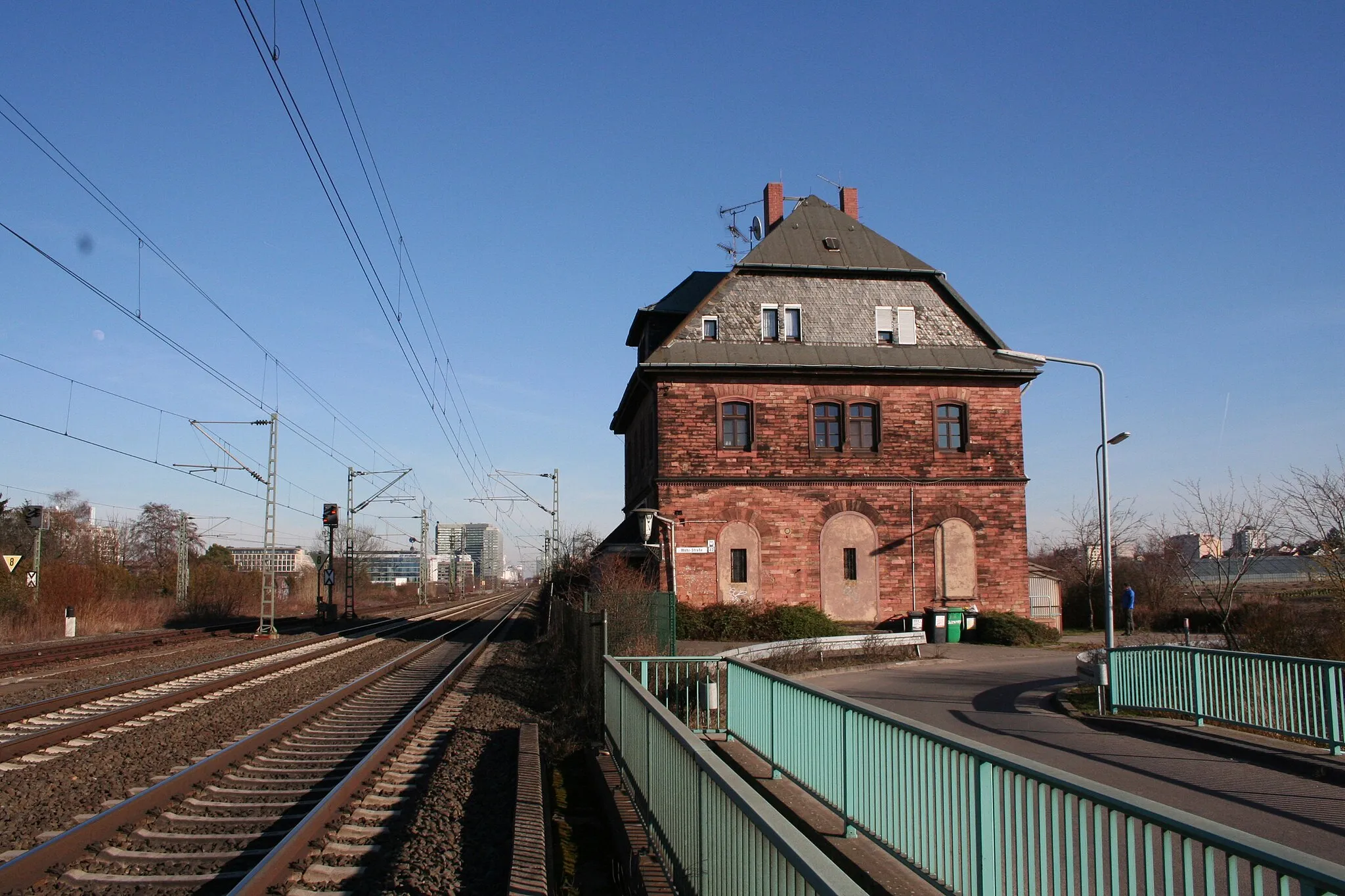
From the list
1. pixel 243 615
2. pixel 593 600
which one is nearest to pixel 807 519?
pixel 593 600

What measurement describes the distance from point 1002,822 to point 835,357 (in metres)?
27.9

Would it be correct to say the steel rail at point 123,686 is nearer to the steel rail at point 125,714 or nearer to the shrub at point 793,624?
the steel rail at point 125,714

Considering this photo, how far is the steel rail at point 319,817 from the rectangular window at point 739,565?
16142 mm

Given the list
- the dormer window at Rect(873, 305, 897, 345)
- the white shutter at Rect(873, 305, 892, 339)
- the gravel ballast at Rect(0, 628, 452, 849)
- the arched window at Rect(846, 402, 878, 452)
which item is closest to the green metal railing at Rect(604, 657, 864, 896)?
the gravel ballast at Rect(0, 628, 452, 849)

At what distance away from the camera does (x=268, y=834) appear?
25.5 feet

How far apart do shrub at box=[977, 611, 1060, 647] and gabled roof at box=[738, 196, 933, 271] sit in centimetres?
1136

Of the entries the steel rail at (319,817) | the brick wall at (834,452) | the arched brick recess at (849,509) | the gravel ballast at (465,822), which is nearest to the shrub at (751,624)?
the arched brick recess at (849,509)

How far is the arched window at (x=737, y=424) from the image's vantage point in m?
31.7

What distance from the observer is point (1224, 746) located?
11.6m

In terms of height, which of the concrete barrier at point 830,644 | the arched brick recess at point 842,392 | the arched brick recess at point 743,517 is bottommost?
the concrete barrier at point 830,644

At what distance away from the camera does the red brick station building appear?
31.2m

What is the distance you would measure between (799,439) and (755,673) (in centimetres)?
2176

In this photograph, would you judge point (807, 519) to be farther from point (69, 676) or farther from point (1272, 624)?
point (69, 676)

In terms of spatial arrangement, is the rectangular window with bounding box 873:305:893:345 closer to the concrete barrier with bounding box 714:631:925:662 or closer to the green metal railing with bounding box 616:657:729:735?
the concrete barrier with bounding box 714:631:925:662
